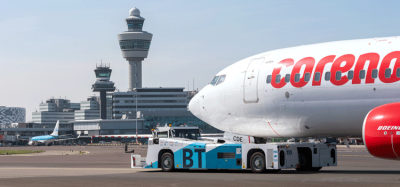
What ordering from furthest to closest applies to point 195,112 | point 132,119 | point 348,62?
point 132,119 < point 195,112 < point 348,62

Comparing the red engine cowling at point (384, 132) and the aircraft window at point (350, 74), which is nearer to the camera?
the red engine cowling at point (384, 132)

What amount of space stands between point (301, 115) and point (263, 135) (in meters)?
3.08

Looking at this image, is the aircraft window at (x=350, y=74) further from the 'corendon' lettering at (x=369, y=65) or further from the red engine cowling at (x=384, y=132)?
the red engine cowling at (x=384, y=132)

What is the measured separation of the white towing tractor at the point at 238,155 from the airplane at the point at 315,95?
36.9 inches

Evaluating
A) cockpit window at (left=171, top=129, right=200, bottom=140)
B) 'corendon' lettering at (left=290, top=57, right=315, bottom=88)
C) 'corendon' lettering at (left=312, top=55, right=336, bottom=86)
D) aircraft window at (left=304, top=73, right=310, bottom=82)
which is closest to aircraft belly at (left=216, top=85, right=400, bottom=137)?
'corendon' lettering at (left=290, top=57, right=315, bottom=88)

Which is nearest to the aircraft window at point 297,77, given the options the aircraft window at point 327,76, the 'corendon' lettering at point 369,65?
the aircraft window at point 327,76

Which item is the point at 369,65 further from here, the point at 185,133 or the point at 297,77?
the point at 185,133

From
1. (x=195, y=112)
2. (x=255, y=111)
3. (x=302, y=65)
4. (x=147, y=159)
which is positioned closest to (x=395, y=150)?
(x=302, y=65)

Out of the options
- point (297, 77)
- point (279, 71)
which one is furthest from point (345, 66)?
point (279, 71)

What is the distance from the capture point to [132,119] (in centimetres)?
19638

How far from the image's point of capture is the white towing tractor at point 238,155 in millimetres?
24609

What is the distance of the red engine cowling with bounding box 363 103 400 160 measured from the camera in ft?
59.8

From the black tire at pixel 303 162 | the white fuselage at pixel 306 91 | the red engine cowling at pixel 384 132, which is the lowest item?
the black tire at pixel 303 162

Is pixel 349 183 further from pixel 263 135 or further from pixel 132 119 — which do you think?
pixel 132 119
